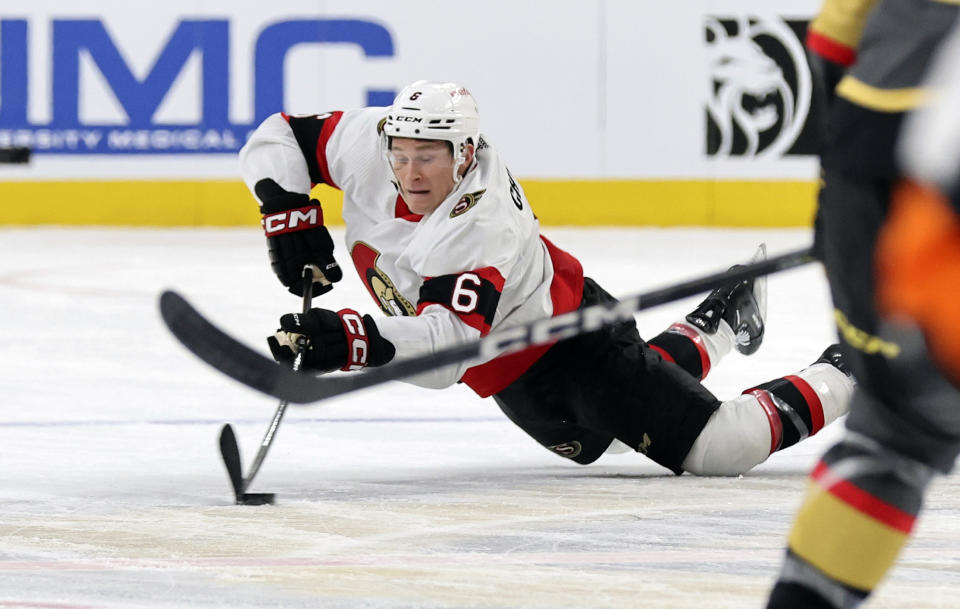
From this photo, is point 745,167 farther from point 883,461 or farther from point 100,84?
point 883,461

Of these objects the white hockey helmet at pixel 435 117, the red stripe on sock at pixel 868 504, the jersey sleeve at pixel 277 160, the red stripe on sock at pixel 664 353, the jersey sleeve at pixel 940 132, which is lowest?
the red stripe on sock at pixel 664 353

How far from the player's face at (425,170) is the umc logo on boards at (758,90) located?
579 cm

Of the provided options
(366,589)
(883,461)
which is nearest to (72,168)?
(366,589)

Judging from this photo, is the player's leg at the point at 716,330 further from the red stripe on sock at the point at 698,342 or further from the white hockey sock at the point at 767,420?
the white hockey sock at the point at 767,420

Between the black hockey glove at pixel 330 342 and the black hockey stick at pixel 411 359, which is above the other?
the black hockey stick at pixel 411 359

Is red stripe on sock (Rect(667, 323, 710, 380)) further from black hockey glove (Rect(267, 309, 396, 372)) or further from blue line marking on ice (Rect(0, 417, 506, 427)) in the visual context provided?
black hockey glove (Rect(267, 309, 396, 372))

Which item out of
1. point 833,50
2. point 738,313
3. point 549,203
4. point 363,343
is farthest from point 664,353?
point 549,203

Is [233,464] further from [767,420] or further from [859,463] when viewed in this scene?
[859,463]

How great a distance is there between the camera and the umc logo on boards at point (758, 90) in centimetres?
805

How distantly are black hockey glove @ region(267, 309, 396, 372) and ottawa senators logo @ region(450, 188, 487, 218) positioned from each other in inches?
10.2

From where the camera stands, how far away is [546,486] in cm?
265

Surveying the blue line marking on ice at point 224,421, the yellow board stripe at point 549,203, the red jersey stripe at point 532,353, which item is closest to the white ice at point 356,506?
the blue line marking on ice at point 224,421

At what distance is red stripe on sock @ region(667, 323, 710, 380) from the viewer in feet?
10.1

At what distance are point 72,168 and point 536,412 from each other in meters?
5.90
